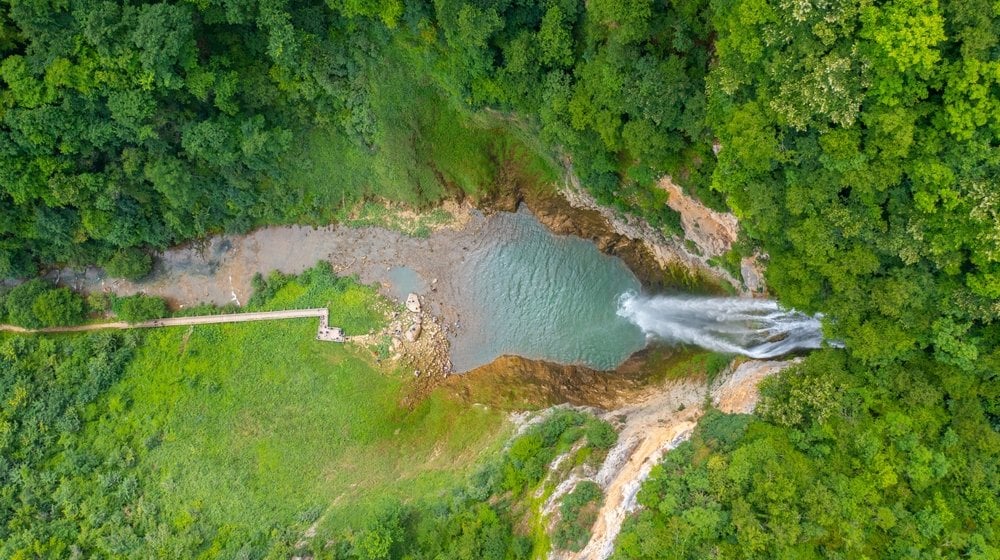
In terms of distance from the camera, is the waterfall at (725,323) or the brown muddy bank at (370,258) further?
the brown muddy bank at (370,258)

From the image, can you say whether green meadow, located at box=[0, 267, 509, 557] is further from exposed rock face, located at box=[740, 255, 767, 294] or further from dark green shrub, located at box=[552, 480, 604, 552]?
exposed rock face, located at box=[740, 255, 767, 294]

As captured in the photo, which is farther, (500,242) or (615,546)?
(500,242)

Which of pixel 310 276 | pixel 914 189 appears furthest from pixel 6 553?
pixel 914 189

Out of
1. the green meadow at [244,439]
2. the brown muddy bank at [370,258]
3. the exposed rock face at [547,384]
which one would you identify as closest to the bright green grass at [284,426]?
the green meadow at [244,439]

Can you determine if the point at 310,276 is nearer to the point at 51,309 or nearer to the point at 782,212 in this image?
the point at 51,309

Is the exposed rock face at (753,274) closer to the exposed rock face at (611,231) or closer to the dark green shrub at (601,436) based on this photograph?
the exposed rock face at (611,231)

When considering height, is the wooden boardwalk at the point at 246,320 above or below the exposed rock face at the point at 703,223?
Result: below
